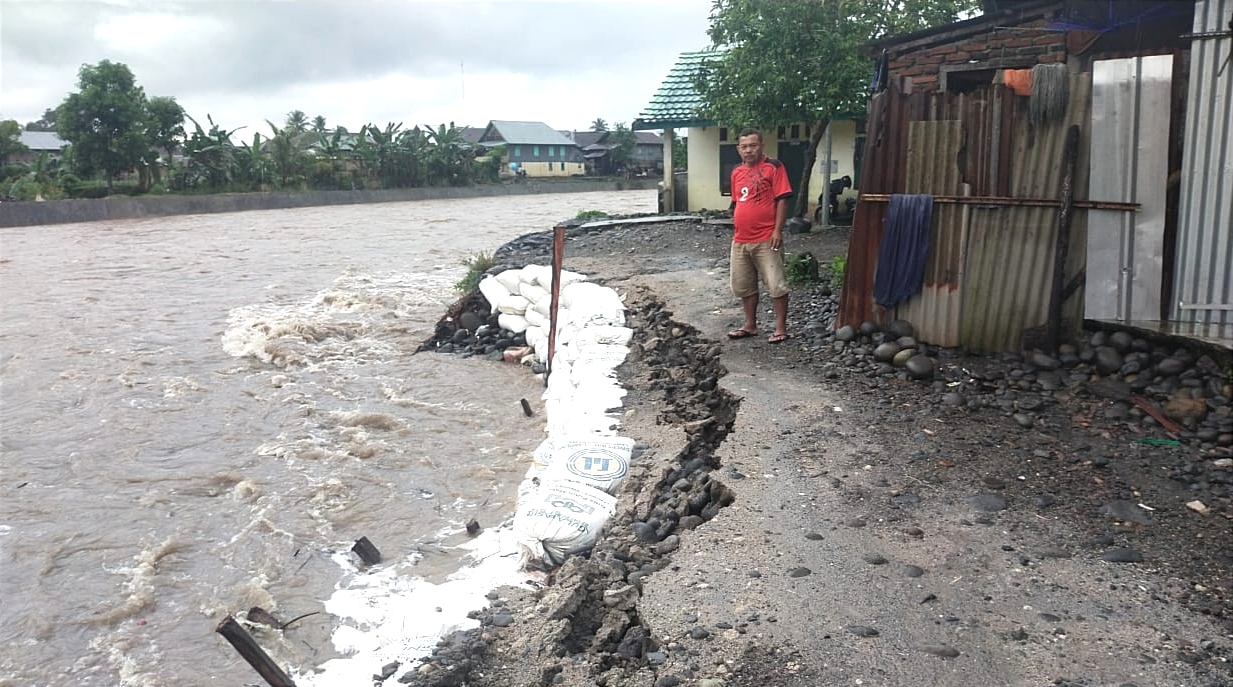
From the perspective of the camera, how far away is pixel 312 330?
10281 millimetres

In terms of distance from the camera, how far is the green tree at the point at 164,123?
29469 mm

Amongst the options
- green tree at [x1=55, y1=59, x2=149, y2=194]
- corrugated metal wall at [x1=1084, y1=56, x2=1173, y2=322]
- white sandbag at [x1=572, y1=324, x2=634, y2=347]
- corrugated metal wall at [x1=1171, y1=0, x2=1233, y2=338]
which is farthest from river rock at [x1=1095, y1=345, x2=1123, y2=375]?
green tree at [x1=55, y1=59, x2=149, y2=194]

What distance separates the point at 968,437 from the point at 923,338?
108 centimetres

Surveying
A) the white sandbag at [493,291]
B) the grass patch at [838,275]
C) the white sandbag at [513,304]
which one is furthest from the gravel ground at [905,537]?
the white sandbag at [493,291]

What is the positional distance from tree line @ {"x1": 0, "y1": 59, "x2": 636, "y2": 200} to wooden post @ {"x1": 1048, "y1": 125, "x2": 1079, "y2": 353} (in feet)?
97.2

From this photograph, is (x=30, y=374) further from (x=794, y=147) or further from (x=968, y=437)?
(x=794, y=147)

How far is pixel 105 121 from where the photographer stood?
27.9m

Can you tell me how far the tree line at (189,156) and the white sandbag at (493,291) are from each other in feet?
76.1

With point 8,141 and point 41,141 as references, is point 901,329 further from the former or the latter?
point 41,141

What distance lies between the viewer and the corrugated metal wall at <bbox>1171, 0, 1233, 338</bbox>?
12.7 ft

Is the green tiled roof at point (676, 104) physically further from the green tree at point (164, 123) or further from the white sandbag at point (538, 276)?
the green tree at point (164, 123)

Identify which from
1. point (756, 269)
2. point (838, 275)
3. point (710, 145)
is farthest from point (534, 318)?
point (710, 145)

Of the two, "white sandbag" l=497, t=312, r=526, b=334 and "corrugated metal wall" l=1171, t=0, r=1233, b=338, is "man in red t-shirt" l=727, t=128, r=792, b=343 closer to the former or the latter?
"corrugated metal wall" l=1171, t=0, r=1233, b=338

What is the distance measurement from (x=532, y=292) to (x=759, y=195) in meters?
3.72
